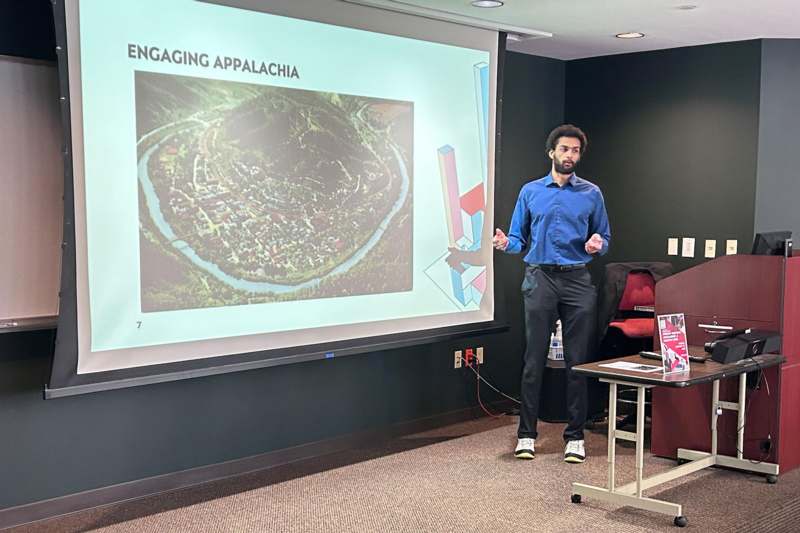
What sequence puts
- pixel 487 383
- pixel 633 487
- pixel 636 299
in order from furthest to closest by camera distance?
pixel 487 383, pixel 636 299, pixel 633 487

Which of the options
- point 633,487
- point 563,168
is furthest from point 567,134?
point 633,487

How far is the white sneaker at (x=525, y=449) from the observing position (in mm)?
4770

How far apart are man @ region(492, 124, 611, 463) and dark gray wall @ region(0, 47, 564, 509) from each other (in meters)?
0.47

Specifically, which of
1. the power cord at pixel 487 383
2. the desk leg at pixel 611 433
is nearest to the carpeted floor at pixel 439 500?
the desk leg at pixel 611 433

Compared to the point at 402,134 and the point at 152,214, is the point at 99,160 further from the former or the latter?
the point at 402,134

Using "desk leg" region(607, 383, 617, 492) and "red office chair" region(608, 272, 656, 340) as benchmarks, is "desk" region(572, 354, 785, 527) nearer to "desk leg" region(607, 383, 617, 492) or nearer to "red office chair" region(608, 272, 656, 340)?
"desk leg" region(607, 383, 617, 492)

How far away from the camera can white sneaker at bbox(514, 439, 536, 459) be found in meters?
4.77

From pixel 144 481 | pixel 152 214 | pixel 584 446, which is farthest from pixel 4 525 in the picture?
pixel 584 446

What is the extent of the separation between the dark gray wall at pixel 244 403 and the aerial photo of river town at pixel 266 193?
0.56 m

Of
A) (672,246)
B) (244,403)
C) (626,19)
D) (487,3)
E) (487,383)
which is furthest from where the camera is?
(672,246)

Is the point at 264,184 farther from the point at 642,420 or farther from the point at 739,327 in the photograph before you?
the point at 739,327

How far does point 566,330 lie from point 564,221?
24.0 inches

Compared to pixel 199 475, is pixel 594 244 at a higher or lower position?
higher

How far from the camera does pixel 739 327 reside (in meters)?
4.57
